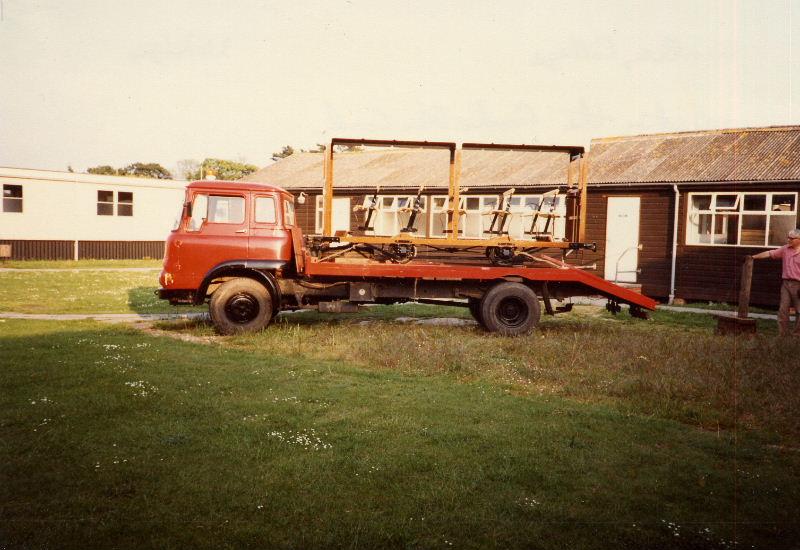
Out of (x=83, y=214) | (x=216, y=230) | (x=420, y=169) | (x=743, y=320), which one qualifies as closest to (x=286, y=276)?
(x=216, y=230)

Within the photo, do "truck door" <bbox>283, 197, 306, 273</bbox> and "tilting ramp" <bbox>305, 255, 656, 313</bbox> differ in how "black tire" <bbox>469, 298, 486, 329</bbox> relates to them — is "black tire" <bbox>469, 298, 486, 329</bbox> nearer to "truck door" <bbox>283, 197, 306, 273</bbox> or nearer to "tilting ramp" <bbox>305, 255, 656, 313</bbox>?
"tilting ramp" <bbox>305, 255, 656, 313</bbox>

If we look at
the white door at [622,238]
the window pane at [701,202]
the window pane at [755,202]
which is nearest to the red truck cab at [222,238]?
the white door at [622,238]

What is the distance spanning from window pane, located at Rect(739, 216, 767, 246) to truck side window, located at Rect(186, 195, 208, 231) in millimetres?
13730

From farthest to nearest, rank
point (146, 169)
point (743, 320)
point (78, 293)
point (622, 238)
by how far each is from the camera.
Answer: point (146, 169) < point (622, 238) < point (78, 293) < point (743, 320)

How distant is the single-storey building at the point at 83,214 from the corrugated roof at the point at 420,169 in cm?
525

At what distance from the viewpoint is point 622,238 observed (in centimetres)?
1823

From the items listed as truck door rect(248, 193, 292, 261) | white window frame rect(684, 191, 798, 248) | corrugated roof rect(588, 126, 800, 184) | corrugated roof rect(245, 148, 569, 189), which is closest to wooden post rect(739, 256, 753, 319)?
white window frame rect(684, 191, 798, 248)

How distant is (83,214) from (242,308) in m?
21.2

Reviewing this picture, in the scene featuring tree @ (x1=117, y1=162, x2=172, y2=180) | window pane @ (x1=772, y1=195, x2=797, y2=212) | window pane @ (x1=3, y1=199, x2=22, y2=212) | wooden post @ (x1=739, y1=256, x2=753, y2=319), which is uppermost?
tree @ (x1=117, y1=162, x2=172, y2=180)

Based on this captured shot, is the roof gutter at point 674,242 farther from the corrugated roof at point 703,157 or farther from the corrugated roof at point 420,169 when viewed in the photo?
the corrugated roof at point 420,169

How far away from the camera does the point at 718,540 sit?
11.3 ft

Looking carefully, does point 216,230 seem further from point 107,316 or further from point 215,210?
point 107,316

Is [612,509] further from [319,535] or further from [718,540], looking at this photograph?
[319,535]

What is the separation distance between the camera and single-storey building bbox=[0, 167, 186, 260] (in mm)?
25703
